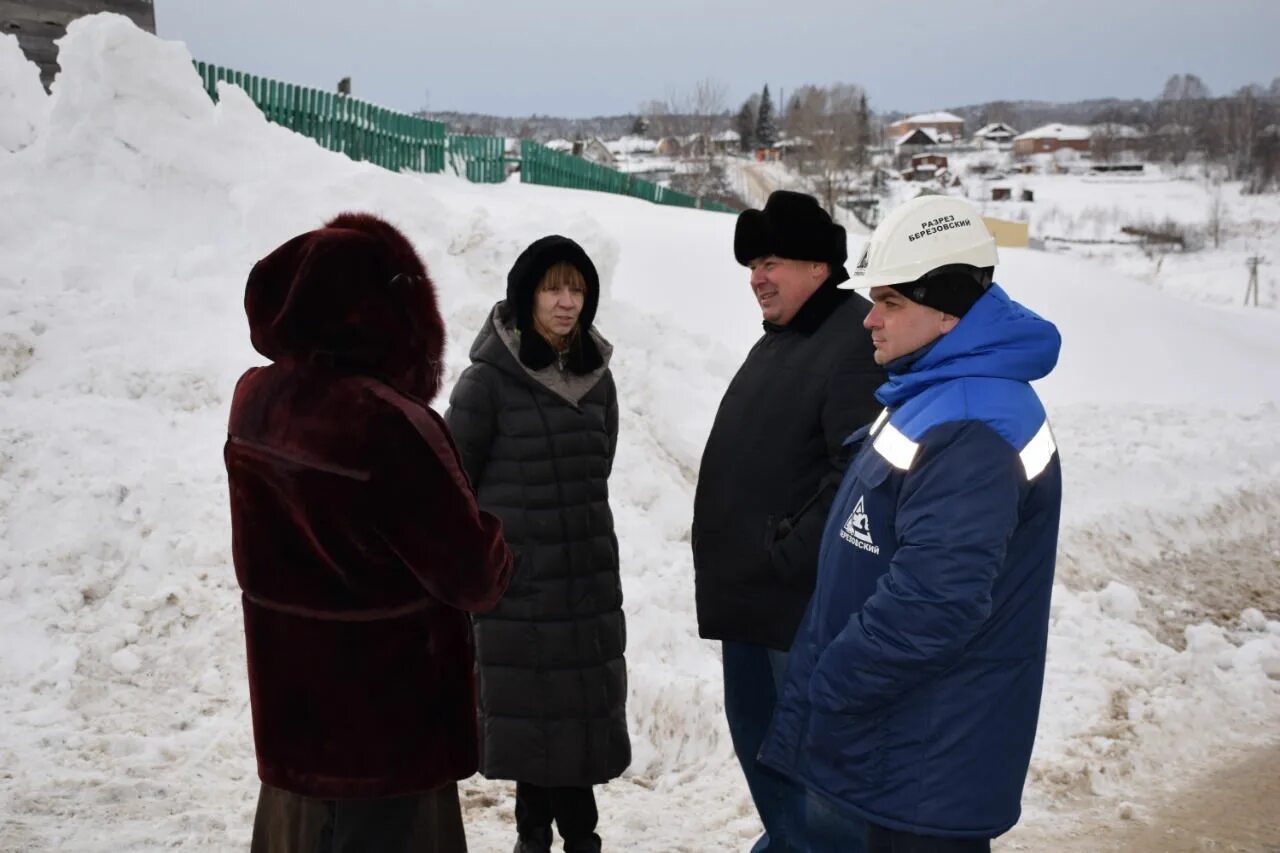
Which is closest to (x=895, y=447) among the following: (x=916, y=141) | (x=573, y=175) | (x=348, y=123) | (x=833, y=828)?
(x=833, y=828)

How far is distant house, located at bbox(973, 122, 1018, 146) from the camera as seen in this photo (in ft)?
449

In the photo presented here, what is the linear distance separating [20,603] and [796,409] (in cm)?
423

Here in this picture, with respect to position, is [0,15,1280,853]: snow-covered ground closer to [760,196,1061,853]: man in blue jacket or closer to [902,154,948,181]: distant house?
[760,196,1061,853]: man in blue jacket

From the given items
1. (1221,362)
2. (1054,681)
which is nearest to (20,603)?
(1054,681)

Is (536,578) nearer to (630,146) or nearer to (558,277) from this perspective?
(558,277)

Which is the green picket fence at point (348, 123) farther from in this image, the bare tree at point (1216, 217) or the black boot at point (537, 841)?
the bare tree at point (1216, 217)

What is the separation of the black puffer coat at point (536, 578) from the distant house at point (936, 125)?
473 ft

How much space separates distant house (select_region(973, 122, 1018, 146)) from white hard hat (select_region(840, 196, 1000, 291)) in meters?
143

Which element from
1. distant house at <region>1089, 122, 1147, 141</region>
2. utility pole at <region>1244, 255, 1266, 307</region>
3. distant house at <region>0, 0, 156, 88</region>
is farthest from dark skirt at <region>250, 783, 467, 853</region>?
distant house at <region>1089, 122, 1147, 141</region>

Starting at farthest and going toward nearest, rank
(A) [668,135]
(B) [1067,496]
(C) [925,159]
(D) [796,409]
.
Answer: (C) [925,159] → (A) [668,135] → (B) [1067,496] → (D) [796,409]

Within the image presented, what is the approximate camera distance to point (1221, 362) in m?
13.9

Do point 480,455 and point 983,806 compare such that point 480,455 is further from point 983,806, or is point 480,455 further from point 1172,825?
point 1172,825

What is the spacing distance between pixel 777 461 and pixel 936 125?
152 metres

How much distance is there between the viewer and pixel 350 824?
103 inches
